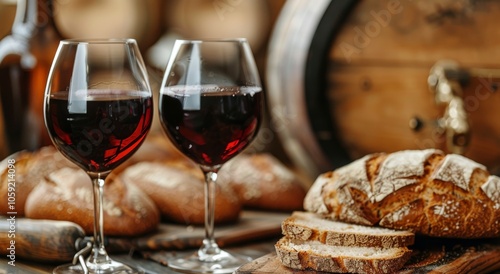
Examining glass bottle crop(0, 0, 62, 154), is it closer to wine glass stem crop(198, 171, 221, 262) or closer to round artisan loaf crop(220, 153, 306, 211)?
round artisan loaf crop(220, 153, 306, 211)

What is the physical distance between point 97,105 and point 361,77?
0.93 metres

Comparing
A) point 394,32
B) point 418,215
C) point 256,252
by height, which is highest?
point 394,32

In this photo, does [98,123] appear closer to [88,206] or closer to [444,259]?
[88,206]

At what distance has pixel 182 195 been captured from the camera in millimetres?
1771

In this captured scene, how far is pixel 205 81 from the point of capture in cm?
147

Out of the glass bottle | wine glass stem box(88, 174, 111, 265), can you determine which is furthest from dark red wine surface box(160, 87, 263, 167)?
the glass bottle

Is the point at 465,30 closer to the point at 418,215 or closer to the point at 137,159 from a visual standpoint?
the point at 418,215

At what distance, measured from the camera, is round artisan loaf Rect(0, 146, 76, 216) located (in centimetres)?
175

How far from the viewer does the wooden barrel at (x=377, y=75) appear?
190 cm

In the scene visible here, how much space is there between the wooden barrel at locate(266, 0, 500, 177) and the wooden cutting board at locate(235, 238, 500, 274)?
0.42 meters

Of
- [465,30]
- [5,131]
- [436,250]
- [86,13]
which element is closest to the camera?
[436,250]

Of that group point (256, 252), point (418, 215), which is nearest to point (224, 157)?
point (256, 252)

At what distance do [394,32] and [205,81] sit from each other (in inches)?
28.1

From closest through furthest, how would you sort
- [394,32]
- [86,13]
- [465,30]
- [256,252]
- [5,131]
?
[256,252]
[465,30]
[394,32]
[5,131]
[86,13]
